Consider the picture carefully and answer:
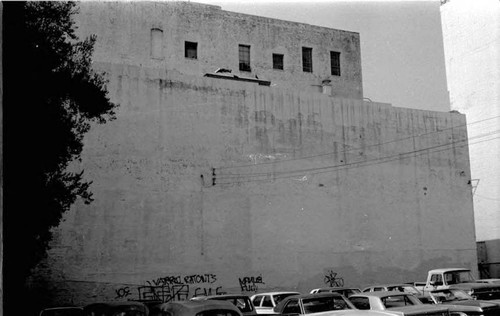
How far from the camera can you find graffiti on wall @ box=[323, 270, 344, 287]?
26.1 m

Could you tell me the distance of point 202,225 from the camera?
24125 mm

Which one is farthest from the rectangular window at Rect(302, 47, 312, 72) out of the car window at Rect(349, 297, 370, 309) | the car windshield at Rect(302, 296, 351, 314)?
the car windshield at Rect(302, 296, 351, 314)

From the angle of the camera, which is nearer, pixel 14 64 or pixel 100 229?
pixel 14 64

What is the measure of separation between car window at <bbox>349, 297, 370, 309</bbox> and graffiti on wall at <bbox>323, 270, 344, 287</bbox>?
11059 mm

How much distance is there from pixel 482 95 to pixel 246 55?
1484cm

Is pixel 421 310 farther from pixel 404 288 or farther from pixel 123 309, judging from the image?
pixel 404 288

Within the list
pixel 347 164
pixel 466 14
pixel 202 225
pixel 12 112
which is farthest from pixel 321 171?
pixel 466 14

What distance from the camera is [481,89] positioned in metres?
36.8

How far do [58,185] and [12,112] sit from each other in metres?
2.93

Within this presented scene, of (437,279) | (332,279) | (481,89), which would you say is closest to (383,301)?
(437,279)

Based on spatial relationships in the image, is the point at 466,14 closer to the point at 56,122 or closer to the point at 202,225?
the point at 202,225

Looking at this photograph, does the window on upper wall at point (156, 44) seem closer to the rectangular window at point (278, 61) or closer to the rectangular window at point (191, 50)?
the rectangular window at point (191, 50)

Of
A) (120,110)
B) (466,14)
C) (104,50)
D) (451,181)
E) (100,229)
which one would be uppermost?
(466,14)

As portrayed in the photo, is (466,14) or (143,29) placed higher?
(466,14)
